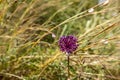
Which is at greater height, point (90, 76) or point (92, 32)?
point (92, 32)

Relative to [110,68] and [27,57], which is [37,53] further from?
[110,68]

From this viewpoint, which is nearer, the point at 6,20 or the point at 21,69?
the point at 21,69

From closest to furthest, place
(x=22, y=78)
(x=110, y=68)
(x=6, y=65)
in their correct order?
1. (x=22, y=78)
2. (x=6, y=65)
3. (x=110, y=68)

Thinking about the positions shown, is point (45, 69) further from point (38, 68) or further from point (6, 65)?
point (6, 65)

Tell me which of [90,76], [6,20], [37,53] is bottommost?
[90,76]

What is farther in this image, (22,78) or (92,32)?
(92,32)

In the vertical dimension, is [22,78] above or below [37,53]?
below

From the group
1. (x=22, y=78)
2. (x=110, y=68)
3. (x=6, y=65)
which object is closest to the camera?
(x=22, y=78)

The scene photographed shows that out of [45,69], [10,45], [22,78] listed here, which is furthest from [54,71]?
[10,45]

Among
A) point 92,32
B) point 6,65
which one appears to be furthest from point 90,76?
point 6,65
